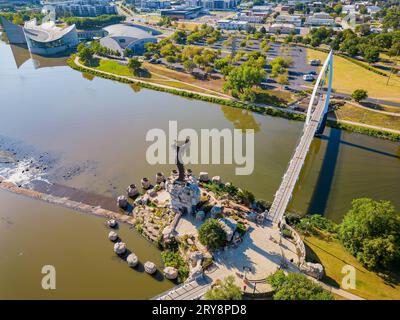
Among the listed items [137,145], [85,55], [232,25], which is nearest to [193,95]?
[137,145]

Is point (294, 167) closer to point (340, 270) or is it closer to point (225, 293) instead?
point (340, 270)

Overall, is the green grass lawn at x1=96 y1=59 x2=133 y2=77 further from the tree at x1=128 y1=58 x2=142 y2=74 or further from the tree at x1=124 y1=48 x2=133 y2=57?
the tree at x1=124 y1=48 x2=133 y2=57

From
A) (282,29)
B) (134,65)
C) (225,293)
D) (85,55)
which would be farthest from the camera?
(282,29)

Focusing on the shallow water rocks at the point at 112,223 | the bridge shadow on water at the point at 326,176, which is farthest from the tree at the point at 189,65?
the shallow water rocks at the point at 112,223

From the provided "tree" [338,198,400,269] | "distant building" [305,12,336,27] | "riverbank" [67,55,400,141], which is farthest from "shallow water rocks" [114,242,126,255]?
"distant building" [305,12,336,27]

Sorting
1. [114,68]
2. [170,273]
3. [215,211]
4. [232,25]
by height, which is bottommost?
[170,273]

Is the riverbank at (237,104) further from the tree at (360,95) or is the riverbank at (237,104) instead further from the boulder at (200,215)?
the boulder at (200,215)
